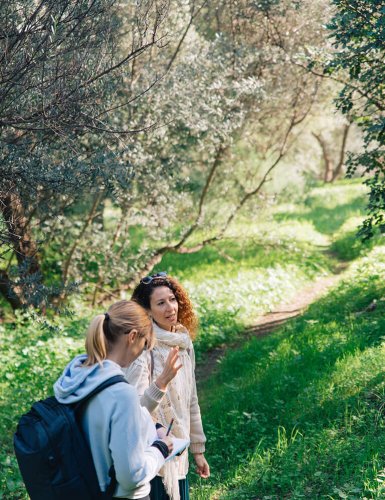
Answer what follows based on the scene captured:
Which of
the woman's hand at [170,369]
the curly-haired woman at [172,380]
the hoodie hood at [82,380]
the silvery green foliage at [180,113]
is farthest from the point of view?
the silvery green foliage at [180,113]

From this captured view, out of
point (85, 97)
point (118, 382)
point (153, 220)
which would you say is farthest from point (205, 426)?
point (153, 220)

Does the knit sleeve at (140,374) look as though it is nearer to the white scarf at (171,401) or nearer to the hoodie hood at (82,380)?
the white scarf at (171,401)

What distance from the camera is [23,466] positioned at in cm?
274

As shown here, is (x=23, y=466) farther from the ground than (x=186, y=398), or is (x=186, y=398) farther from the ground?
(x=23, y=466)

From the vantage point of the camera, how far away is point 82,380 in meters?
2.87

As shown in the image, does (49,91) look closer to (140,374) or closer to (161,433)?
(140,374)

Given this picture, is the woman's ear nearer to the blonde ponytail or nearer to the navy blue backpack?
the blonde ponytail

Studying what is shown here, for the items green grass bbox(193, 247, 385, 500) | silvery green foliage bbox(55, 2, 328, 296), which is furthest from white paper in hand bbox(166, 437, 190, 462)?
silvery green foliage bbox(55, 2, 328, 296)

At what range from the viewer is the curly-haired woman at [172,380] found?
379 centimetres

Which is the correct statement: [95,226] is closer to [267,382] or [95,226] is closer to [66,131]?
[267,382]

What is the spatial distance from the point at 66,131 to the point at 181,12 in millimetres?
6327

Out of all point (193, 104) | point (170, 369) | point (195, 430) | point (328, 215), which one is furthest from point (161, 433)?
point (328, 215)

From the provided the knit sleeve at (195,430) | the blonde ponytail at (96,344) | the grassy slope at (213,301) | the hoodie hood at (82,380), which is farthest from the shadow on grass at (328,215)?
the hoodie hood at (82,380)

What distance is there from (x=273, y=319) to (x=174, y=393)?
8.60 m
